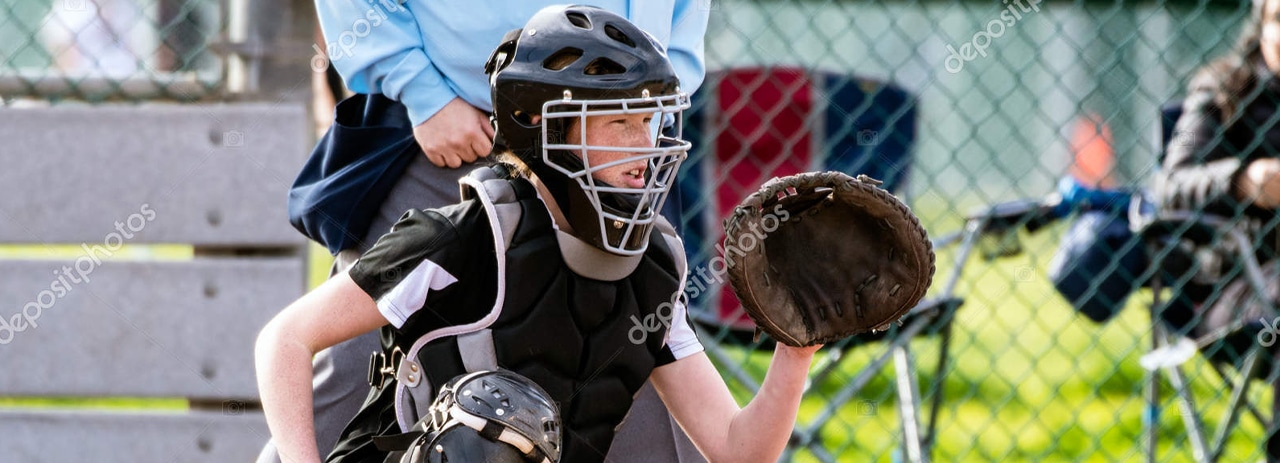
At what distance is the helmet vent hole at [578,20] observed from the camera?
2045 mm

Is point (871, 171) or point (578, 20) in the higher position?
point (578, 20)

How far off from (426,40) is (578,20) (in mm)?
420

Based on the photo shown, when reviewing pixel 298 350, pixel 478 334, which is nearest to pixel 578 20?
pixel 478 334

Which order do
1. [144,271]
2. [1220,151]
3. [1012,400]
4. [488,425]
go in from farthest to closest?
[1012,400], [1220,151], [144,271], [488,425]

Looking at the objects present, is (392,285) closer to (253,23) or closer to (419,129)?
(419,129)

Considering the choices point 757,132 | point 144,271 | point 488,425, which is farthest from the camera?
point 757,132

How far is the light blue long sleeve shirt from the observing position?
7.61 feet

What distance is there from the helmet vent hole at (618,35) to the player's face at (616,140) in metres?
0.11

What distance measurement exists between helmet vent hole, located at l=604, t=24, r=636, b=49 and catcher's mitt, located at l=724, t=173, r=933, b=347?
30cm

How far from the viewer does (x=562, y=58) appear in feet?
6.61

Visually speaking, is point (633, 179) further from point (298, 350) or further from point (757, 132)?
point (757, 132)

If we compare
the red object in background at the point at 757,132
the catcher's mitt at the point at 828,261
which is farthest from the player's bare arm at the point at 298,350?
the red object in background at the point at 757,132

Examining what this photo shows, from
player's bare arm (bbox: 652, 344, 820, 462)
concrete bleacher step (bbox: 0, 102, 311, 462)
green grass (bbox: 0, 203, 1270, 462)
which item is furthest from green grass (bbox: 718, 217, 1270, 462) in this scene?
player's bare arm (bbox: 652, 344, 820, 462)

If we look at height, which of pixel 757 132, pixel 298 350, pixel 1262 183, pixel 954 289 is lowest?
pixel 954 289
